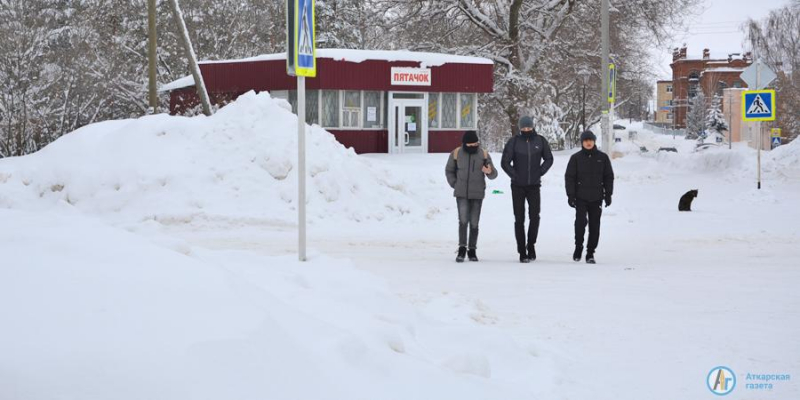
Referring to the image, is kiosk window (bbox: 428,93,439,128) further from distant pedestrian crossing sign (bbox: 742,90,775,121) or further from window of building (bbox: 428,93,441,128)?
distant pedestrian crossing sign (bbox: 742,90,775,121)

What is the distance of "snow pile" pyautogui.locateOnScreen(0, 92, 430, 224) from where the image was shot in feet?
55.7

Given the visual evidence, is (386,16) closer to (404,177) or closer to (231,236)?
(404,177)

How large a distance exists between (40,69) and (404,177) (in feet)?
61.2

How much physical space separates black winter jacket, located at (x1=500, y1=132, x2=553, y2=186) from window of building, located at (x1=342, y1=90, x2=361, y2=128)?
70.1 feet

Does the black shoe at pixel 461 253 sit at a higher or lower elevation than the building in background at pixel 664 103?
lower

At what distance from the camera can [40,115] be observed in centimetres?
3328

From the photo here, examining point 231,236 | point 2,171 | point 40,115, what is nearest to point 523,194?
point 231,236

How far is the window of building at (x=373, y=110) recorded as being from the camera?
111 ft

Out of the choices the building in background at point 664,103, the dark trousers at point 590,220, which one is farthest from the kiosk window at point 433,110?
the building in background at point 664,103

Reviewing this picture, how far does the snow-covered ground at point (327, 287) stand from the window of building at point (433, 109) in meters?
15.4

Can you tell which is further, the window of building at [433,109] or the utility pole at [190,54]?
the window of building at [433,109]

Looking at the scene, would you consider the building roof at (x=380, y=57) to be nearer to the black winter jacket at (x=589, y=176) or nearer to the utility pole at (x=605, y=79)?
the utility pole at (x=605, y=79)

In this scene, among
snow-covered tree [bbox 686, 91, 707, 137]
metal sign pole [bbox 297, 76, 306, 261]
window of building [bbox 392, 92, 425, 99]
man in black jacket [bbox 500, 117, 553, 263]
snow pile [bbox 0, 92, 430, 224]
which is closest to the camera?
metal sign pole [bbox 297, 76, 306, 261]

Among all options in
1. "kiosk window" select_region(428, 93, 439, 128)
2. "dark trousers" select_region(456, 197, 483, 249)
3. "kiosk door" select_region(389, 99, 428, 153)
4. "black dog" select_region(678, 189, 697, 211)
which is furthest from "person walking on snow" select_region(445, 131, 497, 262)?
"kiosk window" select_region(428, 93, 439, 128)
